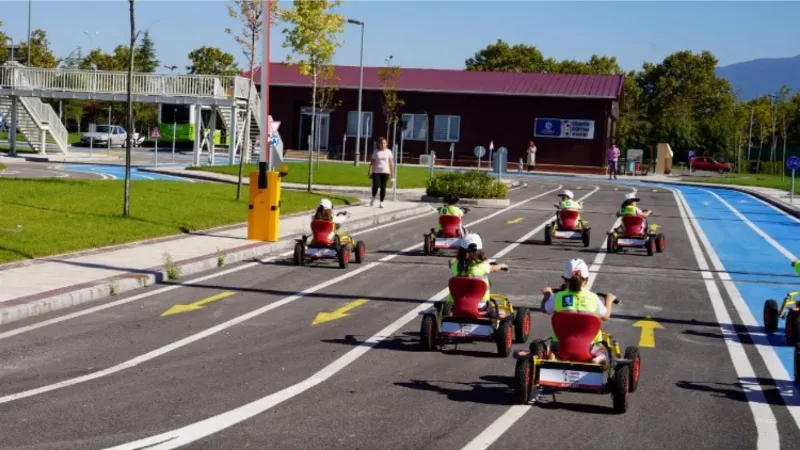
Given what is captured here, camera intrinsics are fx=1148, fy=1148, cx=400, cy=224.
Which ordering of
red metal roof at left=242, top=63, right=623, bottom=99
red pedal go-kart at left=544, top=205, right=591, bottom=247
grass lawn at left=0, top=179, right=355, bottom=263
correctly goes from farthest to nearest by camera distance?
red metal roof at left=242, top=63, right=623, bottom=99, red pedal go-kart at left=544, top=205, right=591, bottom=247, grass lawn at left=0, top=179, right=355, bottom=263

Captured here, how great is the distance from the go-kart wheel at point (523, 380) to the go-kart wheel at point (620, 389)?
66 cm

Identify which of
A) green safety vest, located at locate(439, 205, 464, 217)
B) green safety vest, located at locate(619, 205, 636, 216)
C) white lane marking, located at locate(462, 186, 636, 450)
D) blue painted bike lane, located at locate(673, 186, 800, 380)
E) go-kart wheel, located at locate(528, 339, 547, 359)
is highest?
green safety vest, located at locate(619, 205, 636, 216)

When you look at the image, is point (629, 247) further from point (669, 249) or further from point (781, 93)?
point (781, 93)

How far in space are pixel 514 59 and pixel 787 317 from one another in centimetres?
10434

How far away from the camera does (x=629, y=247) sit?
866 inches

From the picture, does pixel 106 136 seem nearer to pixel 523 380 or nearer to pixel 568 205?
pixel 568 205

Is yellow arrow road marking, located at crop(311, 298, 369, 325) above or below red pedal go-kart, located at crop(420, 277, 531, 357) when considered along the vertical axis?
below

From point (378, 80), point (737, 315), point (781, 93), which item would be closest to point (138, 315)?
point (737, 315)

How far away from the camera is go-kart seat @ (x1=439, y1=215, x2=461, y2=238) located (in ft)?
66.7

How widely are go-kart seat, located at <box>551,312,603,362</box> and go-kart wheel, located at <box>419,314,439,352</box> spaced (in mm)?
2056

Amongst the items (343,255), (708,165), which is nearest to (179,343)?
(343,255)

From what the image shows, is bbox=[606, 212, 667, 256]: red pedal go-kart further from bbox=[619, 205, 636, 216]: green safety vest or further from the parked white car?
the parked white car

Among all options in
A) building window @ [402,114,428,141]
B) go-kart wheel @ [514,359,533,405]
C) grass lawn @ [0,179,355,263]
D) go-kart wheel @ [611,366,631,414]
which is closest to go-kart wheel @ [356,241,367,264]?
grass lawn @ [0,179,355,263]

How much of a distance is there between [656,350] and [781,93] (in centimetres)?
9412
